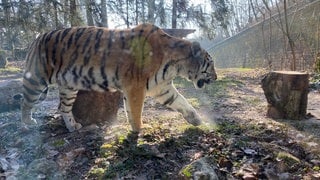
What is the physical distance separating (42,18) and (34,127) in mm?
6750

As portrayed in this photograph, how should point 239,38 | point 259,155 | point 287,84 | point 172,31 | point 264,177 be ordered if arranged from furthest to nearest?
1. point 239,38
2. point 172,31
3. point 287,84
4. point 259,155
5. point 264,177

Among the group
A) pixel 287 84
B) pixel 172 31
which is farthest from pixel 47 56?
pixel 172 31

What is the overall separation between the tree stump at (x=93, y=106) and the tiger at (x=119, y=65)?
0.15m

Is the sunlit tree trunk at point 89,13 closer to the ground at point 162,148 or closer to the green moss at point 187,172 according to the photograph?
the ground at point 162,148

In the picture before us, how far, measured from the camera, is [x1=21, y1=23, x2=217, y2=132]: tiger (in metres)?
4.22

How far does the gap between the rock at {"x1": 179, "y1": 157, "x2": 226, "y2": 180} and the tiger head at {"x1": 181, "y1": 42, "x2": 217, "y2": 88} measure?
1630mm

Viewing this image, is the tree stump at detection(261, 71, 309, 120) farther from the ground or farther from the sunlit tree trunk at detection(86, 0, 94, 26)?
the sunlit tree trunk at detection(86, 0, 94, 26)

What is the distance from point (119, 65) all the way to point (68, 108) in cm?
98

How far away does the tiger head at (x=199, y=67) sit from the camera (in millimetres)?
4586

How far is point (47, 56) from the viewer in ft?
15.3

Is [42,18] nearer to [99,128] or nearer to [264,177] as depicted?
[99,128]

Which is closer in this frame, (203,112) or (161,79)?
(161,79)

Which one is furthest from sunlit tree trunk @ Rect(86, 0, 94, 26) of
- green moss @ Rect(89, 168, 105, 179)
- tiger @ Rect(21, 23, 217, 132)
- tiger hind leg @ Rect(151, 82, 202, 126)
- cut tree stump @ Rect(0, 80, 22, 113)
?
green moss @ Rect(89, 168, 105, 179)

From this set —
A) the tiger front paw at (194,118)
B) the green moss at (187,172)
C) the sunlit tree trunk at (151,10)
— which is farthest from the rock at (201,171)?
the sunlit tree trunk at (151,10)
